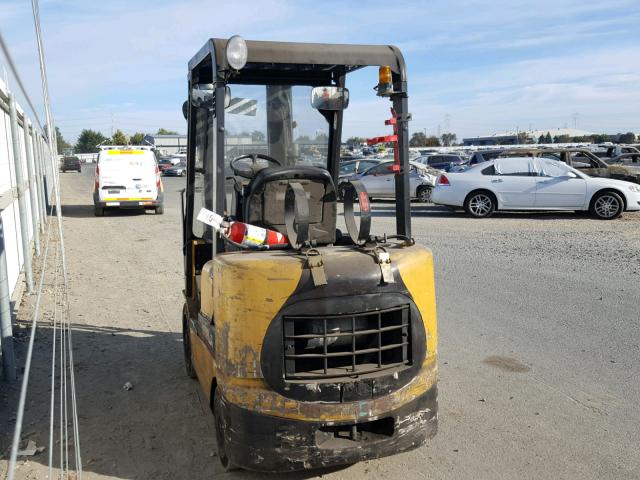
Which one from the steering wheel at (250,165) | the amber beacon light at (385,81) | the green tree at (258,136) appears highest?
the amber beacon light at (385,81)

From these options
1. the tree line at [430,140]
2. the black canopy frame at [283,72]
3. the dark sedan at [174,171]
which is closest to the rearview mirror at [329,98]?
the black canopy frame at [283,72]

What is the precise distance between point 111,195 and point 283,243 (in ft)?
53.7

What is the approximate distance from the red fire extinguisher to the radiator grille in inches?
24.8

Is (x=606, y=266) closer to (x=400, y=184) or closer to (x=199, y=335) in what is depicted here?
(x=400, y=184)

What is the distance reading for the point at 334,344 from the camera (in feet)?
11.8

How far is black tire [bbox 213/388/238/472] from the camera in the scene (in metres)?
3.68

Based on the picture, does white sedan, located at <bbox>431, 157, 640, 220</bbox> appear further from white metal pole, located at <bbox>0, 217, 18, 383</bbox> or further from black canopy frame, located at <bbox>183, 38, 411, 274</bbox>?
white metal pole, located at <bbox>0, 217, 18, 383</bbox>

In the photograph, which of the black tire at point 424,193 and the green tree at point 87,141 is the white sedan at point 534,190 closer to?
the black tire at point 424,193

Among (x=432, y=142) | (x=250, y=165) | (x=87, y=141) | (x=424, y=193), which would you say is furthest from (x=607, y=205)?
(x=87, y=141)

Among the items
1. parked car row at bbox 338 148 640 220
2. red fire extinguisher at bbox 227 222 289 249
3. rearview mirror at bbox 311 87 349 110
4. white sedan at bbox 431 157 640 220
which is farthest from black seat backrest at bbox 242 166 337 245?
white sedan at bbox 431 157 640 220

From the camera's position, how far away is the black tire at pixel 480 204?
1686cm

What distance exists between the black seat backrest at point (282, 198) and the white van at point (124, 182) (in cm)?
1574

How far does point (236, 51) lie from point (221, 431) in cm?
223

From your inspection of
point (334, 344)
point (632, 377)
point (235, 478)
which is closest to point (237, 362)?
point (334, 344)
